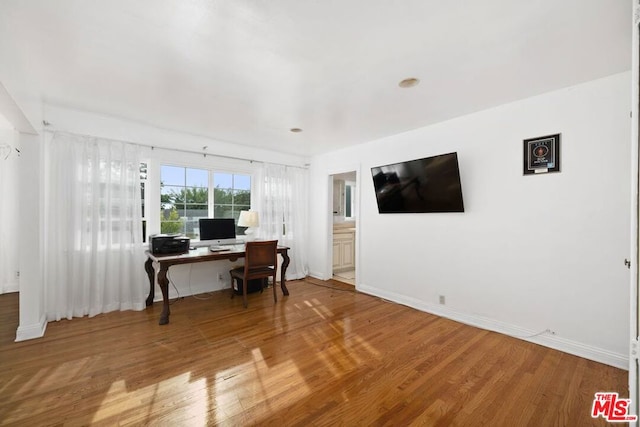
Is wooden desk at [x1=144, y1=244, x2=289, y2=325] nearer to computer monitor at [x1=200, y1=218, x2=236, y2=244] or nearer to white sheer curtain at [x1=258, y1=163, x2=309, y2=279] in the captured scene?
computer monitor at [x1=200, y1=218, x2=236, y2=244]

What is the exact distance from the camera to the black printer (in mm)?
3385

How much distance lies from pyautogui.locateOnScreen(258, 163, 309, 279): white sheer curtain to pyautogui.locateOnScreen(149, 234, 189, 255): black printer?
1393mm

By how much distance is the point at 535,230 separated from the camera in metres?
2.63

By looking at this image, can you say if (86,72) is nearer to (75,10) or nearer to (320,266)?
(75,10)

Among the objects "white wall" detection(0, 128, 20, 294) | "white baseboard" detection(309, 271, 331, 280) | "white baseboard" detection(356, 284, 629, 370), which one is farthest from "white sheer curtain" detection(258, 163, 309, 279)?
"white wall" detection(0, 128, 20, 294)

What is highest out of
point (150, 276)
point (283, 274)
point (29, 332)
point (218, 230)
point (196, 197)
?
point (196, 197)

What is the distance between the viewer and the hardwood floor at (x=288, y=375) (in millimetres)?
1692

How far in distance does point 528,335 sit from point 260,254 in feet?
10.3

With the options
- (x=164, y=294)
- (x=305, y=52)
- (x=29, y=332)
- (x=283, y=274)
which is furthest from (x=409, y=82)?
(x=29, y=332)

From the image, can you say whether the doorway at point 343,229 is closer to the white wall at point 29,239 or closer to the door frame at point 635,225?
the door frame at point 635,225

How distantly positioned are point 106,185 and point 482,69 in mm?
4146

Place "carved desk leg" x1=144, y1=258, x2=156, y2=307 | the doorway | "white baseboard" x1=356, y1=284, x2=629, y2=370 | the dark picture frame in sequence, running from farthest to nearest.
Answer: the doorway
"carved desk leg" x1=144, y1=258, x2=156, y2=307
the dark picture frame
"white baseboard" x1=356, y1=284, x2=629, y2=370

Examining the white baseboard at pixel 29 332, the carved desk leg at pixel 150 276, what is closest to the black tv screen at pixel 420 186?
the carved desk leg at pixel 150 276

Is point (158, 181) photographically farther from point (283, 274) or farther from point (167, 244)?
point (283, 274)
